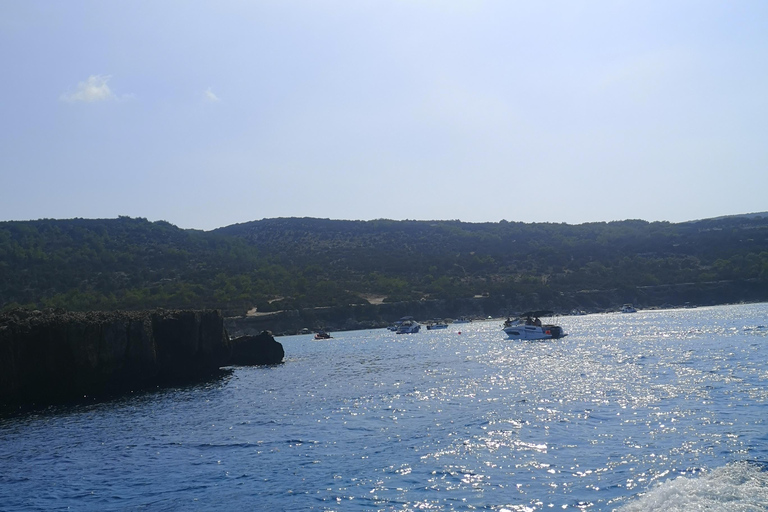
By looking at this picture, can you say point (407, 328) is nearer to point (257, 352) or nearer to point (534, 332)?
point (534, 332)

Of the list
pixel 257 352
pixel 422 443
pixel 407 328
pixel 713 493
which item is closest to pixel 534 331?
pixel 407 328

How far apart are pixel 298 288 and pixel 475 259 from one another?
48.7 meters

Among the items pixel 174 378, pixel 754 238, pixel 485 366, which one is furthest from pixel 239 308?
pixel 754 238

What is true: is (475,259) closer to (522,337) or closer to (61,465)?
(522,337)

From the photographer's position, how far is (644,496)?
15.1m

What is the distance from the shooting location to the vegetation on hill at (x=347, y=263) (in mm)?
105125

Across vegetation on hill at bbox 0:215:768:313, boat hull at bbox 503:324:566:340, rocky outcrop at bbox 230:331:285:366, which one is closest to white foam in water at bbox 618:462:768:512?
rocky outcrop at bbox 230:331:285:366

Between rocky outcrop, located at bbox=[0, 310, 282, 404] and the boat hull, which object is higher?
rocky outcrop, located at bbox=[0, 310, 282, 404]

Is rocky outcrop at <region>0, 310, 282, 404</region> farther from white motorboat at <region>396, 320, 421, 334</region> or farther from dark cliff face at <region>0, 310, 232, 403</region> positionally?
white motorboat at <region>396, 320, 421, 334</region>

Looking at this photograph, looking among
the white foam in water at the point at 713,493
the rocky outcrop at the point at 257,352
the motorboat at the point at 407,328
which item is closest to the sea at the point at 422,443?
the white foam in water at the point at 713,493

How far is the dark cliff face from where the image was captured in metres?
36.5

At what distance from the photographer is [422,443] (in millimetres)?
21906

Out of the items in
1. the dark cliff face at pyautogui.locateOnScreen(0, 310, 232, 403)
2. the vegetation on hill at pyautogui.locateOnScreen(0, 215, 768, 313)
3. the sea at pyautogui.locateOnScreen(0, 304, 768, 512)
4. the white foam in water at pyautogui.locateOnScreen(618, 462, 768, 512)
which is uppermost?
the vegetation on hill at pyautogui.locateOnScreen(0, 215, 768, 313)

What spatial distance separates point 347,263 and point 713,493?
130659 mm
